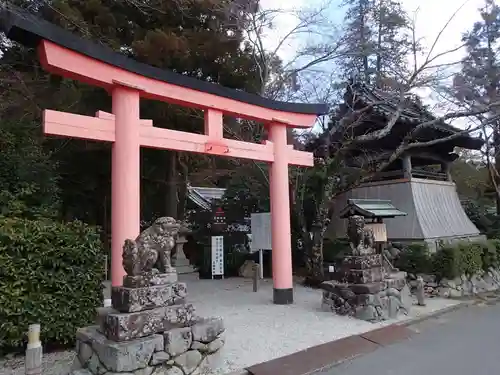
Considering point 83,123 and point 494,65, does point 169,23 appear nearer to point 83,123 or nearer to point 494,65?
point 83,123

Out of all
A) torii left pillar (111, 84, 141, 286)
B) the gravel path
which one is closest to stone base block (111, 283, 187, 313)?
the gravel path

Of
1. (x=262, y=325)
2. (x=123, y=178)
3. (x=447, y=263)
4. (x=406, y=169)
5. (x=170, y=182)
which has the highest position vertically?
(x=406, y=169)

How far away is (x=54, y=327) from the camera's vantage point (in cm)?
506

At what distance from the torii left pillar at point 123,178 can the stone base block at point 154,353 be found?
161cm

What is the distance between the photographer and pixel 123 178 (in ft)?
19.2

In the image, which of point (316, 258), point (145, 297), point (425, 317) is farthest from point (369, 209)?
point (145, 297)

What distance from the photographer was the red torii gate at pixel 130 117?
5336 mm

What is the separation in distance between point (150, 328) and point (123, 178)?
2651 mm

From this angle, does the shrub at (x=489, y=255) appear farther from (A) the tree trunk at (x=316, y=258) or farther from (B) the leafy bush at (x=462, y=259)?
(A) the tree trunk at (x=316, y=258)

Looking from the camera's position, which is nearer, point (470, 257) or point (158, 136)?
point (158, 136)

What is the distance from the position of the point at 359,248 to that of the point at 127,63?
5.51 meters

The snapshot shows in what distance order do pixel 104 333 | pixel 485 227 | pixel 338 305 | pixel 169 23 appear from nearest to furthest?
pixel 104 333 → pixel 338 305 → pixel 169 23 → pixel 485 227

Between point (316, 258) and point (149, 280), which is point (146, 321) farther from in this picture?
point (316, 258)

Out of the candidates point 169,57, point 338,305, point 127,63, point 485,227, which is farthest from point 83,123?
point 485,227
